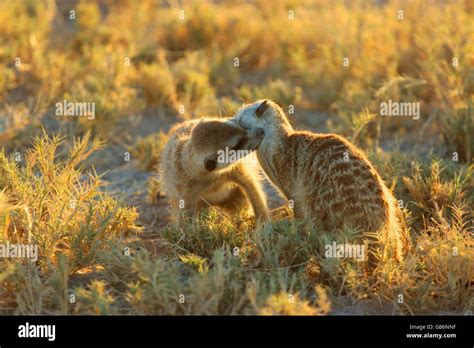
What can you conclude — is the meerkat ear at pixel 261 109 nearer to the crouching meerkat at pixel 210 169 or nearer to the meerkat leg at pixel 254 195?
the crouching meerkat at pixel 210 169

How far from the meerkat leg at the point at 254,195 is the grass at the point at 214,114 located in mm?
283

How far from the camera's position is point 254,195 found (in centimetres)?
626

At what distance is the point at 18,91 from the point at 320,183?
5.33 meters

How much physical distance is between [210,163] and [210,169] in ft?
0.19

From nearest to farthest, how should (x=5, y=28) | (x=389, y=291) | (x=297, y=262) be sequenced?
(x=389, y=291) < (x=297, y=262) < (x=5, y=28)

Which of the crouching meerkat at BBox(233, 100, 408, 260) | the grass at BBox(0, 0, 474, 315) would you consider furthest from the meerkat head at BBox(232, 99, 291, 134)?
the grass at BBox(0, 0, 474, 315)

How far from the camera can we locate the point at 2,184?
575 centimetres

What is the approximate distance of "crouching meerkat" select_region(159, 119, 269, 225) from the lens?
5625 mm

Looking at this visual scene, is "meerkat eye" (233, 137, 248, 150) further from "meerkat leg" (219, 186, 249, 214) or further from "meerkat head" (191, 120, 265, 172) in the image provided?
"meerkat leg" (219, 186, 249, 214)

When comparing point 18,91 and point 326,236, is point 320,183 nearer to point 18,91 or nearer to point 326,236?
point 326,236

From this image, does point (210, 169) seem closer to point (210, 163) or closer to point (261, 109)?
point (210, 163)

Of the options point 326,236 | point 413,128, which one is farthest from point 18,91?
point 326,236

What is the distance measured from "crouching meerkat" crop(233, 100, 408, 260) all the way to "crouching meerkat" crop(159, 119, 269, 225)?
190 millimetres

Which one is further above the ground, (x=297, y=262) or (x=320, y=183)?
(x=320, y=183)
